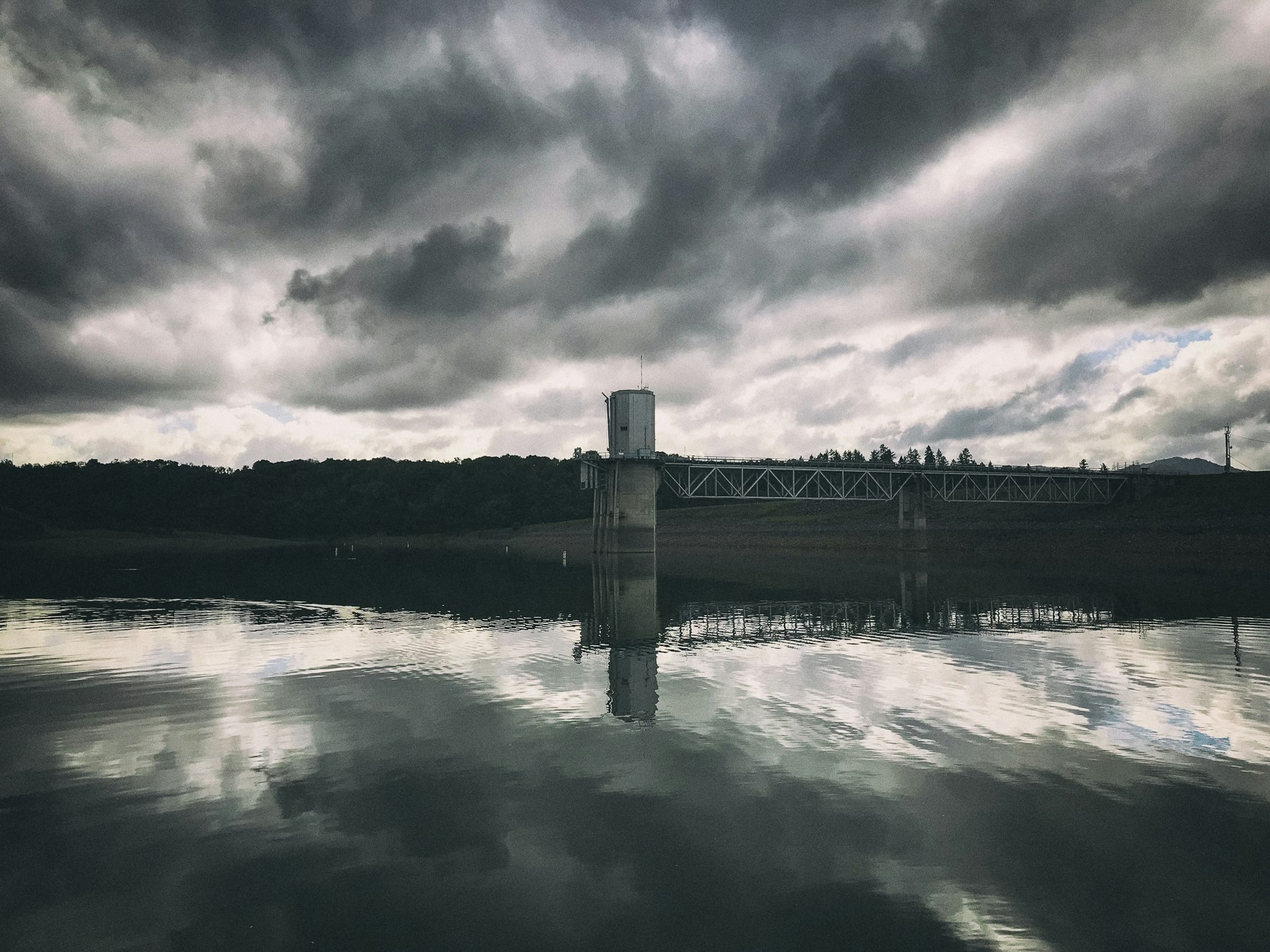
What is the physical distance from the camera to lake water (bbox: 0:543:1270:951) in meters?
9.34

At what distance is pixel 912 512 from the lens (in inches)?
5423

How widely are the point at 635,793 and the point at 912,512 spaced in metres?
133

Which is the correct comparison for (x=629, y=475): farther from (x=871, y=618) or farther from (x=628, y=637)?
(x=628, y=637)

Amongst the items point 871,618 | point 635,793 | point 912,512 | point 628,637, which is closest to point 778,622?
point 871,618

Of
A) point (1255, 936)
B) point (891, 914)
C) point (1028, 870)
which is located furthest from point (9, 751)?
point (1255, 936)

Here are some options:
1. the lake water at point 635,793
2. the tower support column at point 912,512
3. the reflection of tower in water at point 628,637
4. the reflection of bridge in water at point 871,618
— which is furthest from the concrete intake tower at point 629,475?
the lake water at point 635,793

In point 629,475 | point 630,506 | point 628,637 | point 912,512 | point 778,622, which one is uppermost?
point 629,475

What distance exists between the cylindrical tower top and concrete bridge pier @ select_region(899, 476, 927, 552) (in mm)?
46777

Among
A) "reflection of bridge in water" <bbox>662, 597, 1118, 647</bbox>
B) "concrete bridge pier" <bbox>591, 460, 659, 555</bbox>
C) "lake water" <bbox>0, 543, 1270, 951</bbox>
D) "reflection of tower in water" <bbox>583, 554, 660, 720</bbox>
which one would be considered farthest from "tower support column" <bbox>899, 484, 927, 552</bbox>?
"lake water" <bbox>0, 543, 1270, 951</bbox>

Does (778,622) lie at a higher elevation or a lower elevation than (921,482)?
lower

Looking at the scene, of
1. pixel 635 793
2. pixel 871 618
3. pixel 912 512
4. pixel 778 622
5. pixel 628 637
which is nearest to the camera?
pixel 635 793

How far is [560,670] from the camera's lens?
2550 centimetres

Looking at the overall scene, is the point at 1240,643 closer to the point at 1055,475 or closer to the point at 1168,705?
the point at 1168,705

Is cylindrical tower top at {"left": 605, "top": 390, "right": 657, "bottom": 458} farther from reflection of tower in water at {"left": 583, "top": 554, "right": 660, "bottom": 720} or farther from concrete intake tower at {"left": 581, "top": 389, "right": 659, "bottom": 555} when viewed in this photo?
reflection of tower in water at {"left": 583, "top": 554, "right": 660, "bottom": 720}
